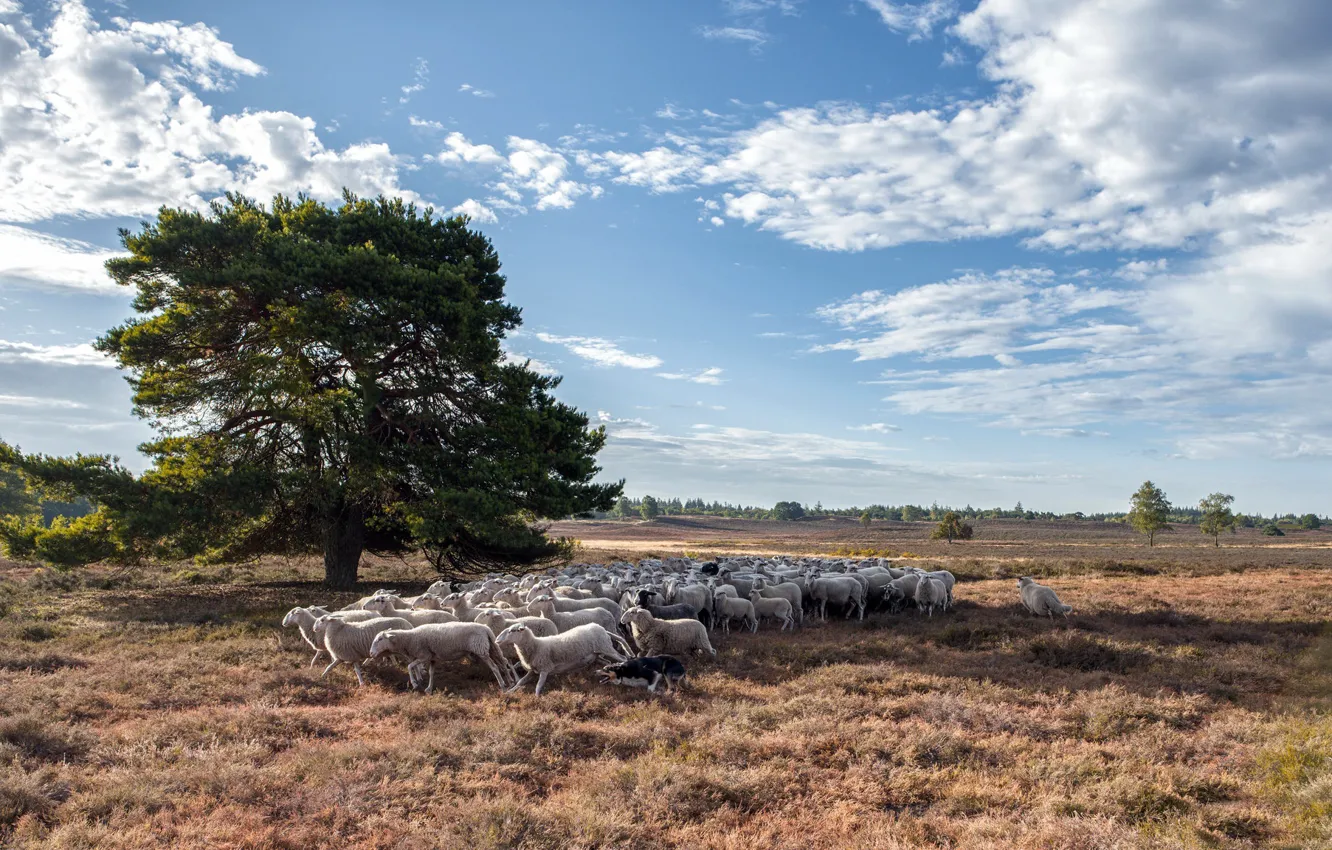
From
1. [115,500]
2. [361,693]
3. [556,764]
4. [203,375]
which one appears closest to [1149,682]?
[556,764]

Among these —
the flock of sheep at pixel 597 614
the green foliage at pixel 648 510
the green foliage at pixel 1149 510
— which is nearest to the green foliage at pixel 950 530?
the green foliage at pixel 1149 510


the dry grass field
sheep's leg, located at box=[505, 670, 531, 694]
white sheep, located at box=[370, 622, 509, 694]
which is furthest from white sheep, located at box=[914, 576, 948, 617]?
white sheep, located at box=[370, 622, 509, 694]

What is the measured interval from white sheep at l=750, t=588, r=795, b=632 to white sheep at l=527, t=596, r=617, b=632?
4.33 m

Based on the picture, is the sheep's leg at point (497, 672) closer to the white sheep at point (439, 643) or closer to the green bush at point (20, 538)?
the white sheep at point (439, 643)

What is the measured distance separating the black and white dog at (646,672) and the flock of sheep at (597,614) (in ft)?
0.06

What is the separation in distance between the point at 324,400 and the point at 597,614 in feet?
42.8

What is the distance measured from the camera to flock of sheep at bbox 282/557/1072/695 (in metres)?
10.4

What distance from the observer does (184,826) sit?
227 inches

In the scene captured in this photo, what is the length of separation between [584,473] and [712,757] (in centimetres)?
1644

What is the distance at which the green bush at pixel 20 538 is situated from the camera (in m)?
18.9

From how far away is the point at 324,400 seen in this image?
67.6ft

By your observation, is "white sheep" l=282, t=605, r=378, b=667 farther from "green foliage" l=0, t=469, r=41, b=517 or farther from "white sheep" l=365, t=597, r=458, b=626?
"green foliage" l=0, t=469, r=41, b=517

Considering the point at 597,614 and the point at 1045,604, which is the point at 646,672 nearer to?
the point at 597,614

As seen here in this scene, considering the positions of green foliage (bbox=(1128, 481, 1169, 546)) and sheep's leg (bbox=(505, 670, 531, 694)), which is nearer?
sheep's leg (bbox=(505, 670, 531, 694))
